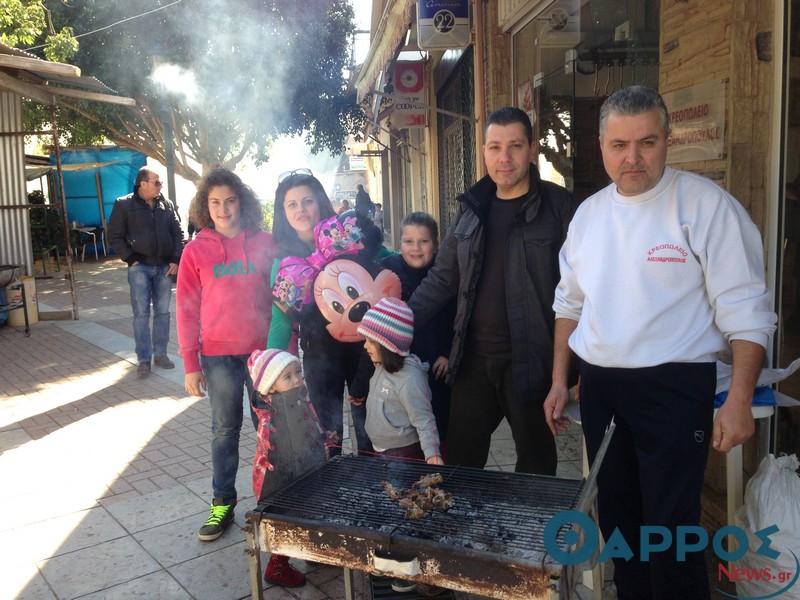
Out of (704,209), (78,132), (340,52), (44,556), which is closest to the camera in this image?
(704,209)

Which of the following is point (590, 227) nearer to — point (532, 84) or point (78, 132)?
point (532, 84)

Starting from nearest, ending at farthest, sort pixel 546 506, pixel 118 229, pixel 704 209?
pixel 704 209 < pixel 546 506 < pixel 118 229

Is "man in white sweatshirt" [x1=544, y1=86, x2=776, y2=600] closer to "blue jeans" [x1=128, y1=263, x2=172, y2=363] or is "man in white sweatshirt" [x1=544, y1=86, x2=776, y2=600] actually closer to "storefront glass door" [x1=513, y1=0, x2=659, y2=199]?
"storefront glass door" [x1=513, y1=0, x2=659, y2=199]

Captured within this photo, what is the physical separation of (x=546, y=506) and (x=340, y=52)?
1849cm

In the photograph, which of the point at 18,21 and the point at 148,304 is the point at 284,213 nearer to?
the point at 148,304

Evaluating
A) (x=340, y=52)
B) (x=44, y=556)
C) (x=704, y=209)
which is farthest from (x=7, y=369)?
(x=340, y=52)

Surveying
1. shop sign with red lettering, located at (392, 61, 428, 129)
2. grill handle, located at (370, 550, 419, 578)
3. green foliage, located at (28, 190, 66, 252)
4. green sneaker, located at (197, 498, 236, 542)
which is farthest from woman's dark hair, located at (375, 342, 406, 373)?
green foliage, located at (28, 190, 66, 252)

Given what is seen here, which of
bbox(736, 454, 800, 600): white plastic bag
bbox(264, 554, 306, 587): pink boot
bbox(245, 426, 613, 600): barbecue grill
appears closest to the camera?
bbox(245, 426, 613, 600): barbecue grill

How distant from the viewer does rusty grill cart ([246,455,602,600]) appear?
206 centimetres

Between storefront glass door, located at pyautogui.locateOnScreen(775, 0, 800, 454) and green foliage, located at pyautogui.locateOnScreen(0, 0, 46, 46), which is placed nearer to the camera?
storefront glass door, located at pyautogui.locateOnScreen(775, 0, 800, 454)

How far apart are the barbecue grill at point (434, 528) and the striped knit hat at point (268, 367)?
1.65 feet

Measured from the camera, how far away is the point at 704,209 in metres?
2.23

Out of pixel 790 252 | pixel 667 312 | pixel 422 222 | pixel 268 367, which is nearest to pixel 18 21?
pixel 422 222

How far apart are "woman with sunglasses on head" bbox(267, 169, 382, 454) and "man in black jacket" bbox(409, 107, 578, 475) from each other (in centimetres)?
49
